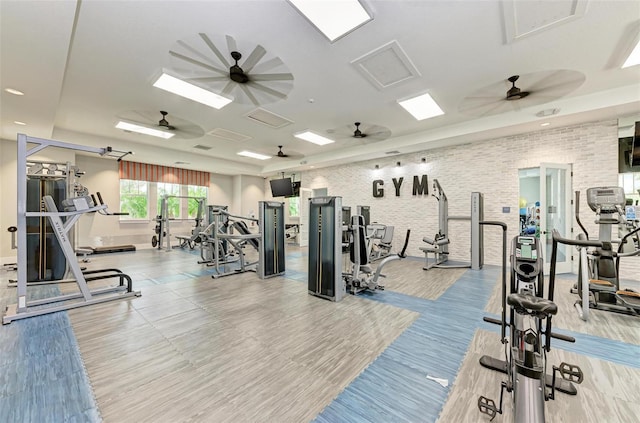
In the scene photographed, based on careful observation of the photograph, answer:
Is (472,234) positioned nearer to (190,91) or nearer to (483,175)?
(483,175)

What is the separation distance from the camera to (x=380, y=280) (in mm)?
5020

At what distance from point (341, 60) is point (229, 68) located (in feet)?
5.29

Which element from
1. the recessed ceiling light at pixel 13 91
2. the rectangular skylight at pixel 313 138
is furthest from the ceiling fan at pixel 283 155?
the recessed ceiling light at pixel 13 91

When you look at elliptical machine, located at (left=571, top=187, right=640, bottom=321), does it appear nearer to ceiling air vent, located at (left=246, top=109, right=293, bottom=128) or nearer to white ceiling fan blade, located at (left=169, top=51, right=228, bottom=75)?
white ceiling fan blade, located at (left=169, top=51, right=228, bottom=75)

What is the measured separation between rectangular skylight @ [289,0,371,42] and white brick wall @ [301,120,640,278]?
5.45m

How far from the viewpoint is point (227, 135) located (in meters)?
6.99

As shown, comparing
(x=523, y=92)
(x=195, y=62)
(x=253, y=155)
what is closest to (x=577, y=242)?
(x=523, y=92)

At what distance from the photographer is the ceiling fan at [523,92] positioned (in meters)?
3.99

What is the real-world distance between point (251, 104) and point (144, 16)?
230 cm

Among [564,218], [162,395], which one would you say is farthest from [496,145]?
[162,395]

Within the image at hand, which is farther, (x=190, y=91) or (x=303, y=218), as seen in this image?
(x=303, y=218)

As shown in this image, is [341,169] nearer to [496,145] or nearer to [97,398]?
[496,145]

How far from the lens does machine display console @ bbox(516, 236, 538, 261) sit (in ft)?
6.07

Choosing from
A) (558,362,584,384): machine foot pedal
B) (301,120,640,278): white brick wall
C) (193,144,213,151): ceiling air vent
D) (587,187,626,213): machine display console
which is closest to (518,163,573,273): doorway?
(301,120,640,278): white brick wall
